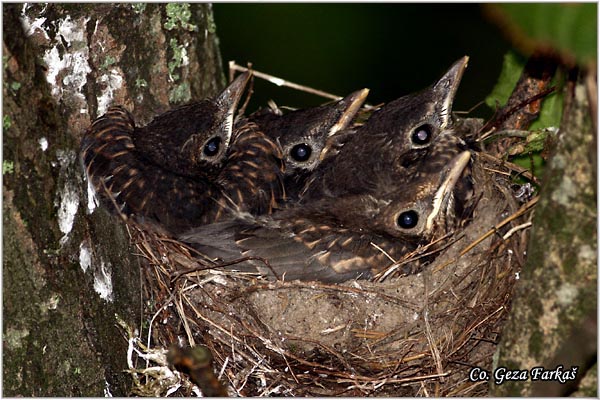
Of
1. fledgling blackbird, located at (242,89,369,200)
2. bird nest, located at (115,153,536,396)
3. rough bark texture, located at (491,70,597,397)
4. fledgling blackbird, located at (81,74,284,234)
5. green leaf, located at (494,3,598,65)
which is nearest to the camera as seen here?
green leaf, located at (494,3,598,65)

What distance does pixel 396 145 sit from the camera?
379 cm

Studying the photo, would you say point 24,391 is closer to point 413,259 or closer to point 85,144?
point 85,144

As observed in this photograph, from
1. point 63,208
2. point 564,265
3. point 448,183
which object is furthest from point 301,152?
point 564,265

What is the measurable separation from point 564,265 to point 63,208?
1.65m

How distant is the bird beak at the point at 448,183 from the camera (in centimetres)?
349

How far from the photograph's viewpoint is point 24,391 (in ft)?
8.60

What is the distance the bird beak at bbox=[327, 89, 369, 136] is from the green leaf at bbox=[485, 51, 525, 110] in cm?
61

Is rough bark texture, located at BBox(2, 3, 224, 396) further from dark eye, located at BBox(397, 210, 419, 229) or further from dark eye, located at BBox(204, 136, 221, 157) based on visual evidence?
dark eye, located at BBox(397, 210, 419, 229)

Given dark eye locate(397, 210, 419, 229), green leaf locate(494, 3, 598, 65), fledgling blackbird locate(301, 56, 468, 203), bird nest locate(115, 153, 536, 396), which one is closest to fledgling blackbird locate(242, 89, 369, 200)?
fledgling blackbird locate(301, 56, 468, 203)

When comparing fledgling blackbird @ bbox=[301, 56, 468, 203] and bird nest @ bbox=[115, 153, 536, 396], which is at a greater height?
fledgling blackbird @ bbox=[301, 56, 468, 203]

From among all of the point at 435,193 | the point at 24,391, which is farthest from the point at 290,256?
the point at 24,391

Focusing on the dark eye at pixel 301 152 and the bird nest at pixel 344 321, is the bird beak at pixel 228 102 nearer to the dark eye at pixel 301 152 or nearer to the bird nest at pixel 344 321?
the dark eye at pixel 301 152

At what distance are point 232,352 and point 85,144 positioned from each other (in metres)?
1.00

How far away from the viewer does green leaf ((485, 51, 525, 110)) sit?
12.5 ft
